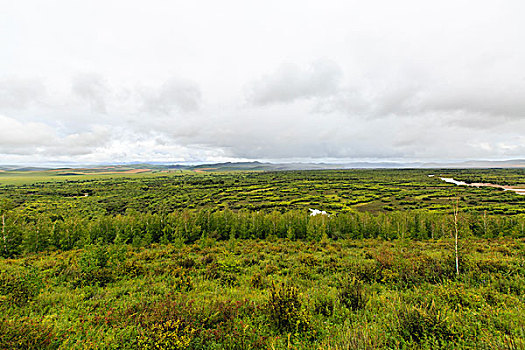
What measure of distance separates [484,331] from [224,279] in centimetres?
1006

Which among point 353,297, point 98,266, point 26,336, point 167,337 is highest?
point 26,336

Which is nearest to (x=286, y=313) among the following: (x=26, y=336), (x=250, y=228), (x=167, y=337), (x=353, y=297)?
(x=353, y=297)

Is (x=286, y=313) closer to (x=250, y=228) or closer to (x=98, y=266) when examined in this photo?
(x=98, y=266)

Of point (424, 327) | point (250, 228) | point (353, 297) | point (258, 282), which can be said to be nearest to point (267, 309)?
point (353, 297)

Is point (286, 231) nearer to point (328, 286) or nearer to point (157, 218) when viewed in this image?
point (157, 218)

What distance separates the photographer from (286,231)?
34.9 metres

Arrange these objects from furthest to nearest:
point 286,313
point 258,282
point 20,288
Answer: point 258,282 → point 20,288 → point 286,313

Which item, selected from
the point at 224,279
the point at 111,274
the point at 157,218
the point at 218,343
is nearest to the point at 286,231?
the point at 157,218

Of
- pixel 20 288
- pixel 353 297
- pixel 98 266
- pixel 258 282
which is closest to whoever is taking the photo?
pixel 353 297

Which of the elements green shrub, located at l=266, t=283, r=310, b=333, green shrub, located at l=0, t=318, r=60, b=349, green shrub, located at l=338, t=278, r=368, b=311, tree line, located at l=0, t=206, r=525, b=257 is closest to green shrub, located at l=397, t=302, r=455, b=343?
green shrub, located at l=338, t=278, r=368, b=311

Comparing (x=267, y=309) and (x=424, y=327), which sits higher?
Result: (x=424, y=327)

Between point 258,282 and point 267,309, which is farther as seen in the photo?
point 258,282

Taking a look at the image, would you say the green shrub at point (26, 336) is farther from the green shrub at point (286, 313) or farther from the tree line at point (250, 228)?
the tree line at point (250, 228)

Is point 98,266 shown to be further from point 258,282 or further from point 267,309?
point 267,309
